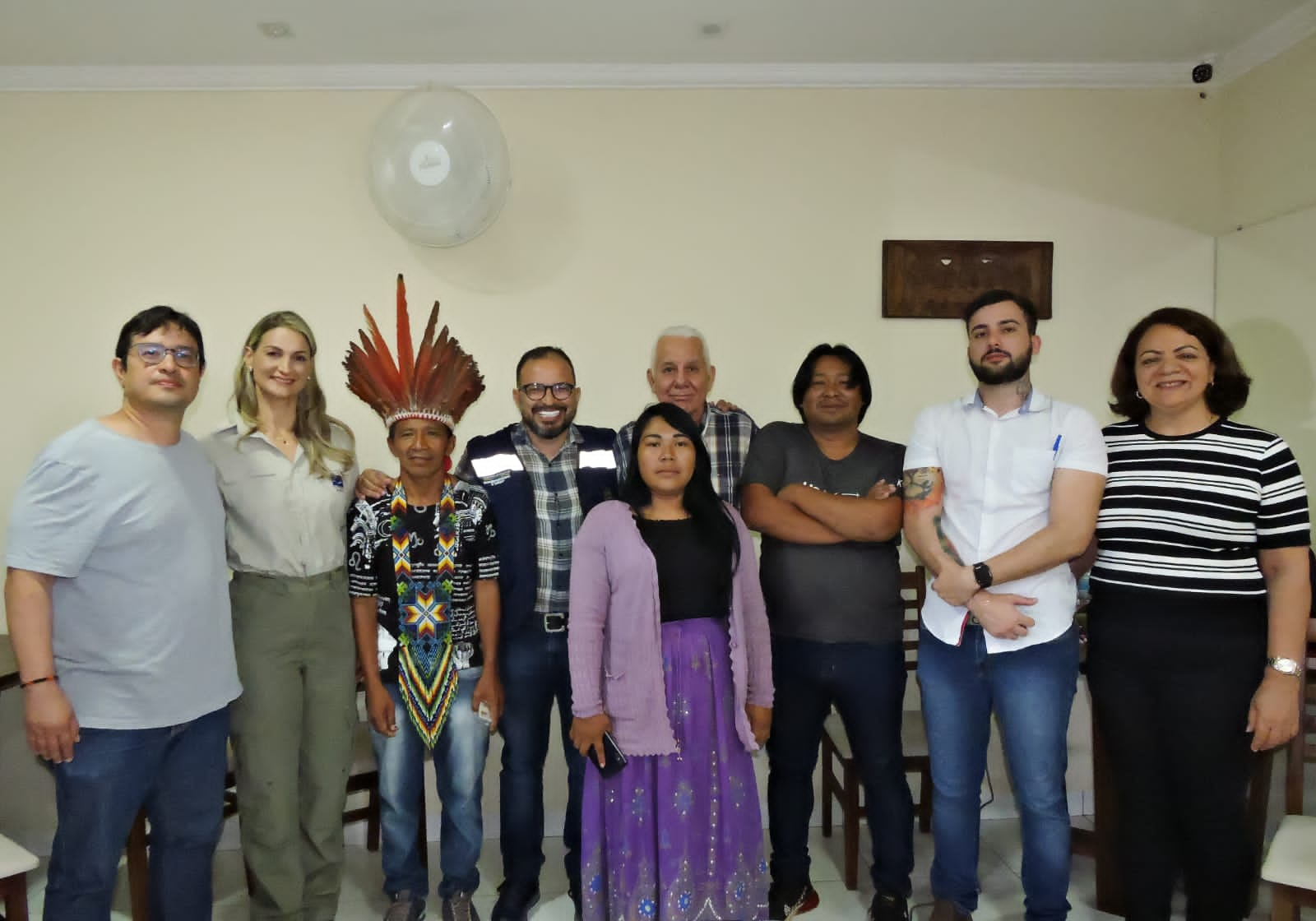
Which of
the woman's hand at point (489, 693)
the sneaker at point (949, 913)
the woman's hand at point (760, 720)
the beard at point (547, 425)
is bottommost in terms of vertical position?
the sneaker at point (949, 913)

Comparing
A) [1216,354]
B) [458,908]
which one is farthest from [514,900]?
[1216,354]

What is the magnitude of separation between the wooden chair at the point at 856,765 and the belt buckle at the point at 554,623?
0.83 m

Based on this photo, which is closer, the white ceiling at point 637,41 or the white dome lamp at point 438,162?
the white ceiling at point 637,41

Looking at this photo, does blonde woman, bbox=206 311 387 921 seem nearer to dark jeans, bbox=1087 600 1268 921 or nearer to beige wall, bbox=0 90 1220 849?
beige wall, bbox=0 90 1220 849

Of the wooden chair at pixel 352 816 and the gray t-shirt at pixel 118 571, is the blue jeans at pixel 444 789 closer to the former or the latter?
the wooden chair at pixel 352 816

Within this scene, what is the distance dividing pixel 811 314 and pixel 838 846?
1.95m

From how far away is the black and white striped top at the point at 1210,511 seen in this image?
1.88m

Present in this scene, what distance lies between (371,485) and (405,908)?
116 cm

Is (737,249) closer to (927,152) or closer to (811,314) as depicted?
(811,314)

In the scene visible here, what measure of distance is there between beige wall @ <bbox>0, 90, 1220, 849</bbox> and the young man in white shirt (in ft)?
4.10

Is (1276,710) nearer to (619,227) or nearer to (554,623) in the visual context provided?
(554,623)

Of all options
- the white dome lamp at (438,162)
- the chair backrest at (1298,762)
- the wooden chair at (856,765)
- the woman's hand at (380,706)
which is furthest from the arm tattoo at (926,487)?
the white dome lamp at (438,162)

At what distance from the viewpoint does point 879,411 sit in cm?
336

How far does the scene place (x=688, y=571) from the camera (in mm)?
2082
